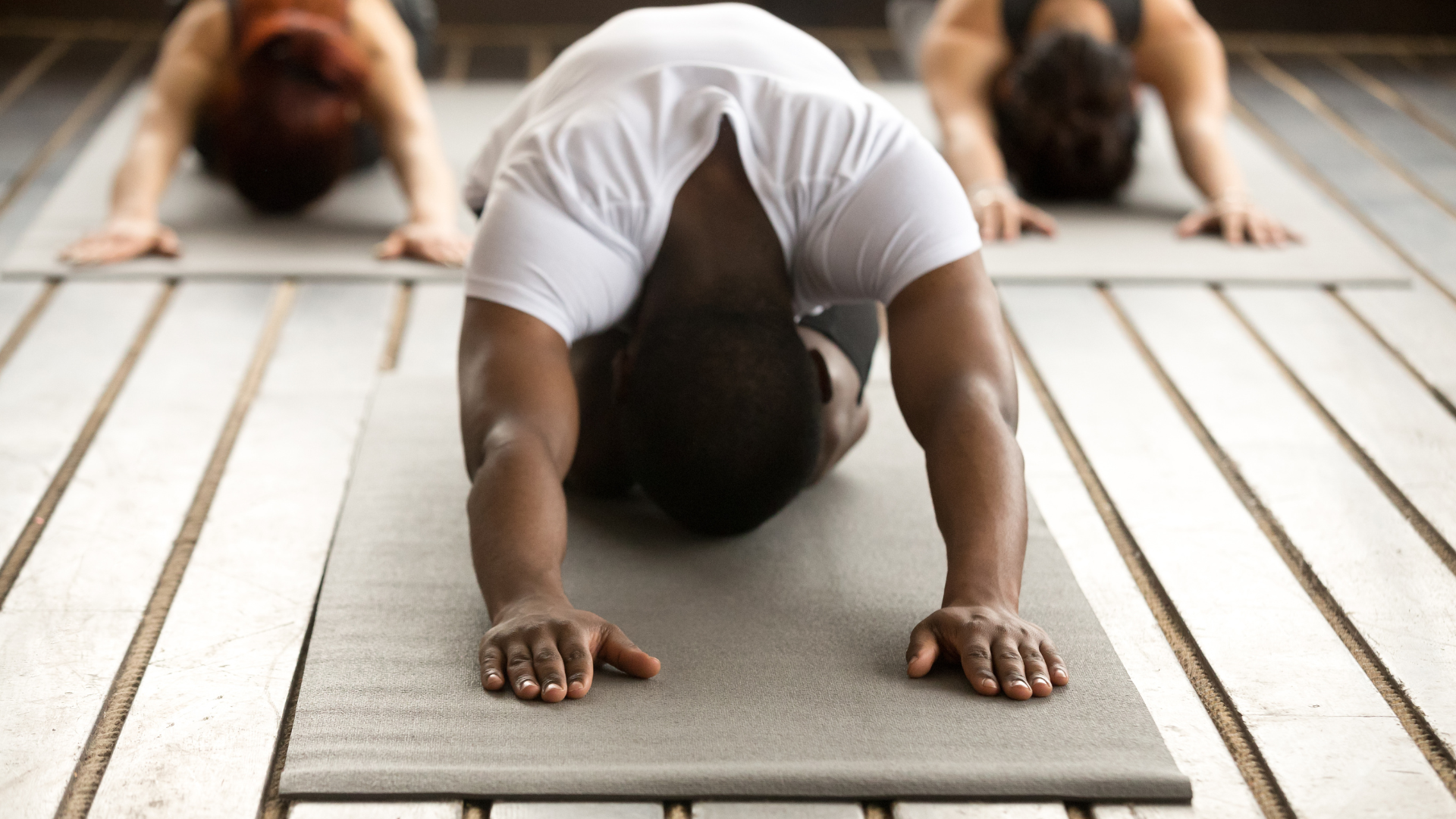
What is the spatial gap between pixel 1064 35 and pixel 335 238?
5.57 feet

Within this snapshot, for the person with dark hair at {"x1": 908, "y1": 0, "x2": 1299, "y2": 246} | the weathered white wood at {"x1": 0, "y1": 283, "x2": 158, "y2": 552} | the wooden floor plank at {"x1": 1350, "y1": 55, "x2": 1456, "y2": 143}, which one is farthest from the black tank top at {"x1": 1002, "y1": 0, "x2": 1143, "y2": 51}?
the weathered white wood at {"x1": 0, "y1": 283, "x2": 158, "y2": 552}

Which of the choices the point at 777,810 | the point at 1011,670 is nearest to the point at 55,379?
the point at 777,810

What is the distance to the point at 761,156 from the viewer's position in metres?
1.67

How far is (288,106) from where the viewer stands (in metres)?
2.88

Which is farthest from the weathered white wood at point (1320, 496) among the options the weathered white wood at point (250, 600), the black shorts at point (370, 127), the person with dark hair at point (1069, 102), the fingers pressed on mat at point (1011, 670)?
the black shorts at point (370, 127)

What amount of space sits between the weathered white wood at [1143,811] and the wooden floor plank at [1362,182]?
6.06 feet

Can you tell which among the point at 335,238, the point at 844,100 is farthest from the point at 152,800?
the point at 335,238

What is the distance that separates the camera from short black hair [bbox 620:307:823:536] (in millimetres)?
1614

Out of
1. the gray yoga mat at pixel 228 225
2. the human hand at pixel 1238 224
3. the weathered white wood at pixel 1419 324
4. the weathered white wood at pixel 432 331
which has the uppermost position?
the weathered white wood at pixel 1419 324

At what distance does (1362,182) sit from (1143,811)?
2.59 m

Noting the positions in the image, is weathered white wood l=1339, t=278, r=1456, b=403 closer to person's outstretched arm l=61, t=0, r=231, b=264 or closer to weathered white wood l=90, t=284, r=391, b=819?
weathered white wood l=90, t=284, r=391, b=819

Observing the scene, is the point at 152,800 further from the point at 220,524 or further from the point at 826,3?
the point at 826,3

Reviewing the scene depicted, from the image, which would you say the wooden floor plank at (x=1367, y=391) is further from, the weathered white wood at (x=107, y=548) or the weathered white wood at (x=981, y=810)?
the weathered white wood at (x=107, y=548)

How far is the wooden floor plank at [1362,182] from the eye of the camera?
9.87ft
